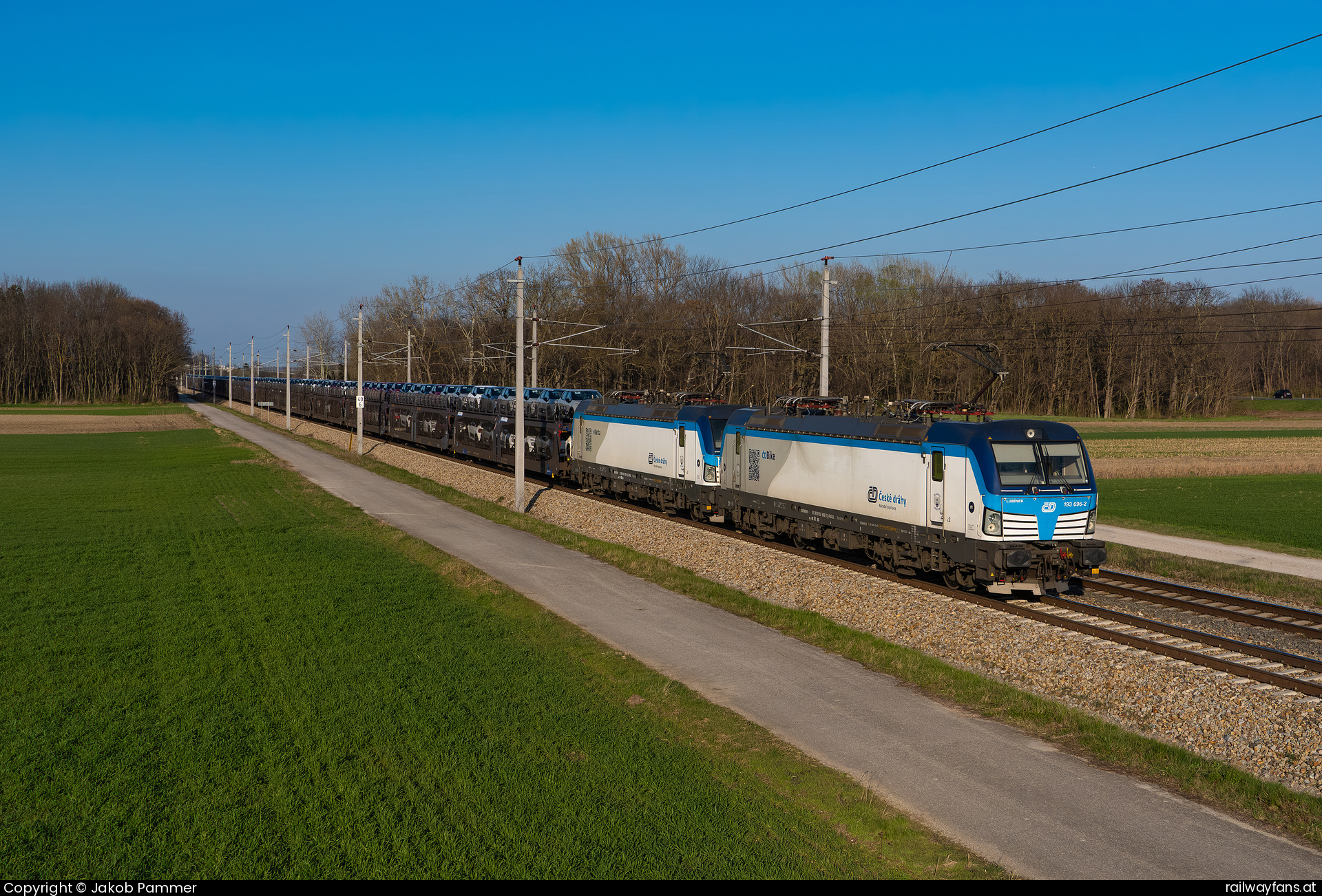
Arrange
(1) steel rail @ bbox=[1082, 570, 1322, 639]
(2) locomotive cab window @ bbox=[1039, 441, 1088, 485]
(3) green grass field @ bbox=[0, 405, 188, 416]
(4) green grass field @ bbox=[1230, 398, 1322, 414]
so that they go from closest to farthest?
(1) steel rail @ bbox=[1082, 570, 1322, 639] → (2) locomotive cab window @ bbox=[1039, 441, 1088, 485] → (4) green grass field @ bbox=[1230, 398, 1322, 414] → (3) green grass field @ bbox=[0, 405, 188, 416]

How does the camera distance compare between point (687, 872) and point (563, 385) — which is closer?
point (687, 872)

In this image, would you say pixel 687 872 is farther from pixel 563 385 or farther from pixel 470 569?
Answer: pixel 563 385

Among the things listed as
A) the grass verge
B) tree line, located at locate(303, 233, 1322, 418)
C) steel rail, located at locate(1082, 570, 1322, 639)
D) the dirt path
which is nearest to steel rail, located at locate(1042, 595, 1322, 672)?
steel rail, located at locate(1082, 570, 1322, 639)

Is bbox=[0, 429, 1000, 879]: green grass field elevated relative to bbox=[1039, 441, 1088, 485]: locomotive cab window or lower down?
lower down

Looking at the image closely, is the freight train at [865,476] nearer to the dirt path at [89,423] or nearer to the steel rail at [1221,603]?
the steel rail at [1221,603]

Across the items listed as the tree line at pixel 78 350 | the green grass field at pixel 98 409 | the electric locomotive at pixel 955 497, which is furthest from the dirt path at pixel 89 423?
the electric locomotive at pixel 955 497

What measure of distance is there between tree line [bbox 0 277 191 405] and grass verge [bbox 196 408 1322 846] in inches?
5790

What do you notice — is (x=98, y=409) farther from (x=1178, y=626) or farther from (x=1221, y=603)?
(x=1178, y=626)

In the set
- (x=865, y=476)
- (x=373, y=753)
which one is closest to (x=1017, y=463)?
(x=865, y=476)

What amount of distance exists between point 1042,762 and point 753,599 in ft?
26.7

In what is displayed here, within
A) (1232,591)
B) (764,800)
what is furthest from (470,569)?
(1232,591)

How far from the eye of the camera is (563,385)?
252 feet

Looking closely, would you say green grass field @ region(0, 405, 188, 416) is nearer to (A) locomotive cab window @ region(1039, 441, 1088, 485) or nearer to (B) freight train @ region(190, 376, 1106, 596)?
(B) freight train @ region(190, 376, 1106, 596)

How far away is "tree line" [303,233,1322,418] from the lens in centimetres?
6162
